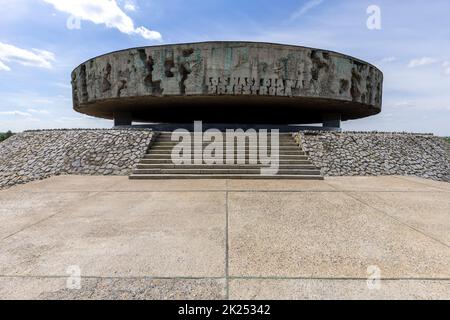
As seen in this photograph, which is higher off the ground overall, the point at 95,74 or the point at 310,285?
the point at 95,74

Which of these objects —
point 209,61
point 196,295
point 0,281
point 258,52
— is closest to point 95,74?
point 209,61

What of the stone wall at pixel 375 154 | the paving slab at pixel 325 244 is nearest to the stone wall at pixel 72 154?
the paving slab at pixel 325 244

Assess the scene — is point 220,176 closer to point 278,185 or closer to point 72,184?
point 278,185

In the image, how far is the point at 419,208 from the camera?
19.2 ft

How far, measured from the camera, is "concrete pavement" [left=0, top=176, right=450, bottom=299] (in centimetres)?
269

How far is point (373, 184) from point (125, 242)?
8.08 metres

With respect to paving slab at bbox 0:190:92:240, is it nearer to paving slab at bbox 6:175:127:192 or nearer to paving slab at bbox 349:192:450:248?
paving slab at bbox 6:175:127:192

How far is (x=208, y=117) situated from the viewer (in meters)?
21.6

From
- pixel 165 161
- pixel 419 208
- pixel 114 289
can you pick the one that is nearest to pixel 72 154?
pixel 165 161

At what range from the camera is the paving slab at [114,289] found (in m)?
2.53

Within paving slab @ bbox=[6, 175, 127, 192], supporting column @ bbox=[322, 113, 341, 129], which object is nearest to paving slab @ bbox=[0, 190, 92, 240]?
paving slab @ bbox=[6, 175, 127, 192]

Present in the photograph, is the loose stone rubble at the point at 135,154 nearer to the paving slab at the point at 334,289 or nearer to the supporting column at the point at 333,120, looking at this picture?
the supporting column at the point at 333,120
